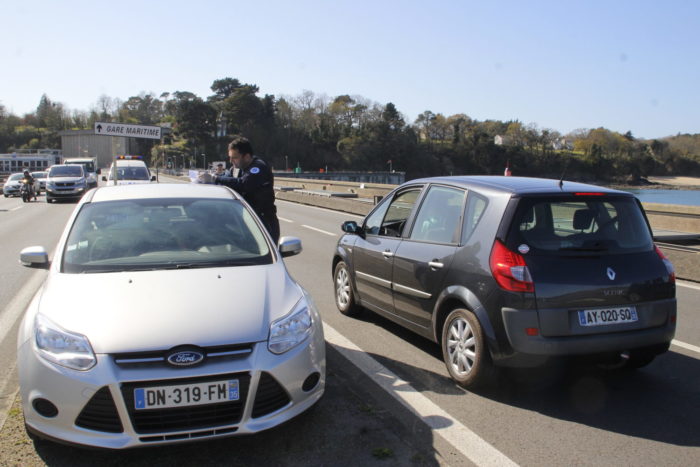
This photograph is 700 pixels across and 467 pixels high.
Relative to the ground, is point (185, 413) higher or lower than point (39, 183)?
higher

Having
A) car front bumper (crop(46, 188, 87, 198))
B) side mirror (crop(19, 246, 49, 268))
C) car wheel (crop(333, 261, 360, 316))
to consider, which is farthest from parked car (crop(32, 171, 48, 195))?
side mirror (crop(19, 246, 49, 268))

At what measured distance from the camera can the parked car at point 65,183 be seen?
29016 millimetres

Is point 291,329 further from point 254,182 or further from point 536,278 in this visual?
point 254,182

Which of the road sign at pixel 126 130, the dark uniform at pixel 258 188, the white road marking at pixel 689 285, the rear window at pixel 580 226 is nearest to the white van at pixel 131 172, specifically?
the road sign at pixel 126 130

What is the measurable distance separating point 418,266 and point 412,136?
15208cm

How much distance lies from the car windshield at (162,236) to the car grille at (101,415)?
1.19 m

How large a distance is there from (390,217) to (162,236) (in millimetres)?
2682

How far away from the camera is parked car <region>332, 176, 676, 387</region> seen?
3959 mm

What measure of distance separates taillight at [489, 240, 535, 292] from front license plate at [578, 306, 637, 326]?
1.40ft

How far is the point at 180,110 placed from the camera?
5012 inches

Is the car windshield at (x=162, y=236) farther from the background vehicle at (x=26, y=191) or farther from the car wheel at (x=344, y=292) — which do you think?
the background vehicle at (x=26, y=191)

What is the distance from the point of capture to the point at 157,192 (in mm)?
5172

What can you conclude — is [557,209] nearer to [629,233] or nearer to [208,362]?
[629,233]

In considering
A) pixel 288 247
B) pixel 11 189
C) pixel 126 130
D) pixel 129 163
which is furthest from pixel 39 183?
pixel 288 247
